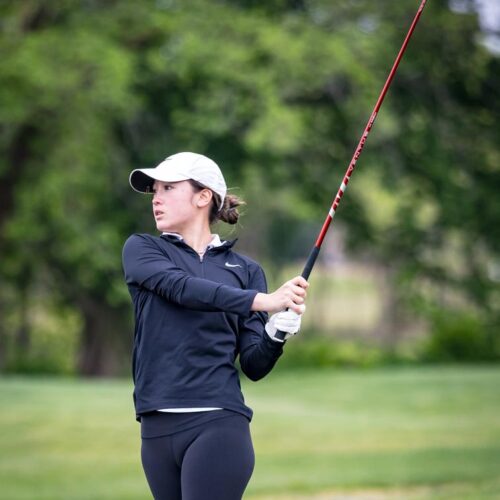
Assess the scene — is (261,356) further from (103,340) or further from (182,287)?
(103,340)

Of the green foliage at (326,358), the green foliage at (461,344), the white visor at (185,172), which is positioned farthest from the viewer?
the green foliage at (326,358)

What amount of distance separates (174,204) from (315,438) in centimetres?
1029

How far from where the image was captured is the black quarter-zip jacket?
3514 millimetres

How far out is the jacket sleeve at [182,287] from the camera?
349 centimetres

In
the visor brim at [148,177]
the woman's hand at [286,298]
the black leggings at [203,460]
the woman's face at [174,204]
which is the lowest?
the black leggings at [203,460]

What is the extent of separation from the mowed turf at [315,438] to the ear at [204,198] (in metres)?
5.64

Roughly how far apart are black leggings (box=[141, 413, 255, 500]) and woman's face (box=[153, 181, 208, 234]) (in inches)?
26.3

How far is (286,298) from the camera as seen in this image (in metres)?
3.46

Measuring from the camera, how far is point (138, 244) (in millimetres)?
3711

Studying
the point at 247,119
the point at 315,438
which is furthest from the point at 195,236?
the point at 247,119

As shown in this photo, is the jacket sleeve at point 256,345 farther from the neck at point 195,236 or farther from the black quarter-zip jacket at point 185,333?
the neck at point 195,236

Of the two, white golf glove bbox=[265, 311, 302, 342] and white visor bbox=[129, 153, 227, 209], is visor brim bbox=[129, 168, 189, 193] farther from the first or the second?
white golf glove bbox=[265, 311, 302, 342]

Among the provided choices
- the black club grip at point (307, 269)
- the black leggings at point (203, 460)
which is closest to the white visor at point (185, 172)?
the black club grip at point (307, 269)

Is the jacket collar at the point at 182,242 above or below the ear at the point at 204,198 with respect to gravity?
below
